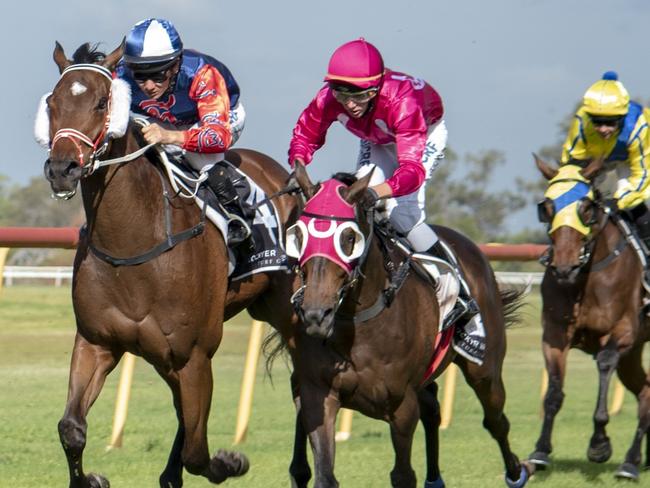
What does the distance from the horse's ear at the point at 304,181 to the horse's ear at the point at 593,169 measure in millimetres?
3137

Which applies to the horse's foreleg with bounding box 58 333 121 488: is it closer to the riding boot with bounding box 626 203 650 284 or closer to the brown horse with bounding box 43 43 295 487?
the brown horse with bounding box 43 43 295 487

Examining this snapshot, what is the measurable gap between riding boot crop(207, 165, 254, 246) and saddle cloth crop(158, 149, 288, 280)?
4cm

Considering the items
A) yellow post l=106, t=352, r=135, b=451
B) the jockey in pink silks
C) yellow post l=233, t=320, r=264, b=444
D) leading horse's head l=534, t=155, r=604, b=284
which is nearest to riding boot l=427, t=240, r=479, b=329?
the jockey in pink silks

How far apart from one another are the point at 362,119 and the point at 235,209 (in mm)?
759

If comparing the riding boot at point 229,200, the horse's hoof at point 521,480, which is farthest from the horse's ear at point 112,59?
the horse's hoof at point 521,480

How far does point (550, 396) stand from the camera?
8.14m

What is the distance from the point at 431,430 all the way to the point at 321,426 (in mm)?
1677

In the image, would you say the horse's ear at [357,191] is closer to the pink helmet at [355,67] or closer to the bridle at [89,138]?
the pink helmet at [355,67]

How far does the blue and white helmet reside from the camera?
5.65m

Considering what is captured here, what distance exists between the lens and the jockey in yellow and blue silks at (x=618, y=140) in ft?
27.3

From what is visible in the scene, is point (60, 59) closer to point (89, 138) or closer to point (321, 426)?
point (89, 138)

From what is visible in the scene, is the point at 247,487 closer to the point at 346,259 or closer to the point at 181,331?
the point at 181,331

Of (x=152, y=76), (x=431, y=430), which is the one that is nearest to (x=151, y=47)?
(x=152, y=76)

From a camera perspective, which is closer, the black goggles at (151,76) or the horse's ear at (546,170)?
the black goggles at (151,76)
